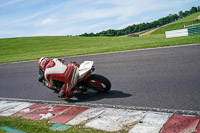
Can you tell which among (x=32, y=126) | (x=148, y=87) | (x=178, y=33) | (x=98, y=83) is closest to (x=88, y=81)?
(x=98, y=83)

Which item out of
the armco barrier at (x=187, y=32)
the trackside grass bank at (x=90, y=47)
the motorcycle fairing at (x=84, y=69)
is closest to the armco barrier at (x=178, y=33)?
the armco barrier at (x=187, y=32)

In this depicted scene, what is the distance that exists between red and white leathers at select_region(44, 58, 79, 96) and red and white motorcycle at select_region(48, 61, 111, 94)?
0.52 feet

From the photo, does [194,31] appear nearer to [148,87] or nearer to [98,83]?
[148,87]

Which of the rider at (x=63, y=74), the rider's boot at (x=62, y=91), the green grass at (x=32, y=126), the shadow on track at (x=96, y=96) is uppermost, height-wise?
the rider at (x=63, y=74)

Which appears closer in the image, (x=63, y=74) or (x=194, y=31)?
(x=63, y=74)

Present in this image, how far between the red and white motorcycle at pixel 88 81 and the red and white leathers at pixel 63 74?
0.16m

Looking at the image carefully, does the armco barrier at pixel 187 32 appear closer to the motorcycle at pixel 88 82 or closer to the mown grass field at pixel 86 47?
the mown grass field at pixel 86 47

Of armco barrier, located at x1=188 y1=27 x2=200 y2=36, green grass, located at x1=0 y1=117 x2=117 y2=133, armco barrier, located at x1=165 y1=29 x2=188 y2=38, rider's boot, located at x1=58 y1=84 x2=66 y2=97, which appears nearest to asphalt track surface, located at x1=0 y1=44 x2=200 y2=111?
rider's boot, located at x1=58 y1=84 x2=66 y2=97

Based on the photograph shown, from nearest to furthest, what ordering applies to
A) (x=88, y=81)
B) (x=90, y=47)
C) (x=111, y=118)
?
(x=111, y=118), (x=88, y=81), (x=90, y=47)

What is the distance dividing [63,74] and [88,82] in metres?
0.70

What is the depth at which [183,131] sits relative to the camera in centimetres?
334

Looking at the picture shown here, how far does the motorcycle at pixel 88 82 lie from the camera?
5.64m

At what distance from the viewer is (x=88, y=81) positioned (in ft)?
19.3

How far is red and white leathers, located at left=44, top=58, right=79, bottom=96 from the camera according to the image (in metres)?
5.73
